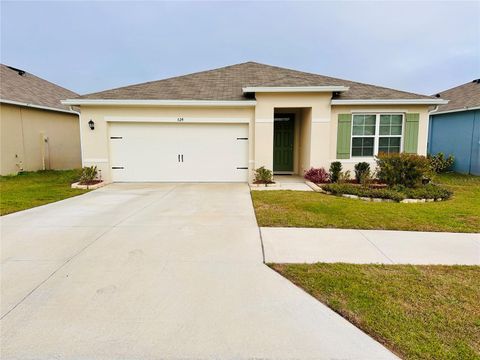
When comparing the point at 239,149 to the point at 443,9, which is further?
the point at 443,9

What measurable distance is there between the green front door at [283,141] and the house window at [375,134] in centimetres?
274

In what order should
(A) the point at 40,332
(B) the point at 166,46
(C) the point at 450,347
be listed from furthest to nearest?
1. (B) the point at 166,46
2. (A) the point at 40,332
3. (C) the point at 450,347

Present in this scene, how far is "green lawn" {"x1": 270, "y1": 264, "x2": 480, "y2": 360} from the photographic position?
2.30 metres

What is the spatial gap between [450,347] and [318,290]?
118cm

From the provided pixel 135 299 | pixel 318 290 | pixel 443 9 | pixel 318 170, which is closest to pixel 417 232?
pixel 318 290

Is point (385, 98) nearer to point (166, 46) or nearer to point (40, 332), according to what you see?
point (40, 332)

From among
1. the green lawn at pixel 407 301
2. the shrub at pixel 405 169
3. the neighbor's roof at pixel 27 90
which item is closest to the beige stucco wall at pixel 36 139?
the neighbor's roof at pixel 27 90

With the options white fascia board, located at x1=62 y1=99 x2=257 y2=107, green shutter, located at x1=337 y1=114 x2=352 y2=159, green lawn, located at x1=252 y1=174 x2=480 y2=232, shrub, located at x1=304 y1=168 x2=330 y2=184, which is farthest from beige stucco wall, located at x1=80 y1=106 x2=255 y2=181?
green lawn, located at x1=252 y1=174 x2=480 y2=232

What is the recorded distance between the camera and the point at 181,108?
10.5m

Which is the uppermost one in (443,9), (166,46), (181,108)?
(166,46)

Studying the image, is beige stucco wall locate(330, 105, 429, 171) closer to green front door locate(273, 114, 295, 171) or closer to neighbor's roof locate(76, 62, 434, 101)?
neighbor's roof locate(76, 62, 434, 101)

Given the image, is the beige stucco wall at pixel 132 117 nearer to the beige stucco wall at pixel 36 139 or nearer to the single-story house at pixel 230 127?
the single-story house at pixel 230 127

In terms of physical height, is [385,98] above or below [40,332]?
above

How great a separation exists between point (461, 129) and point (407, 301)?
1542cm
